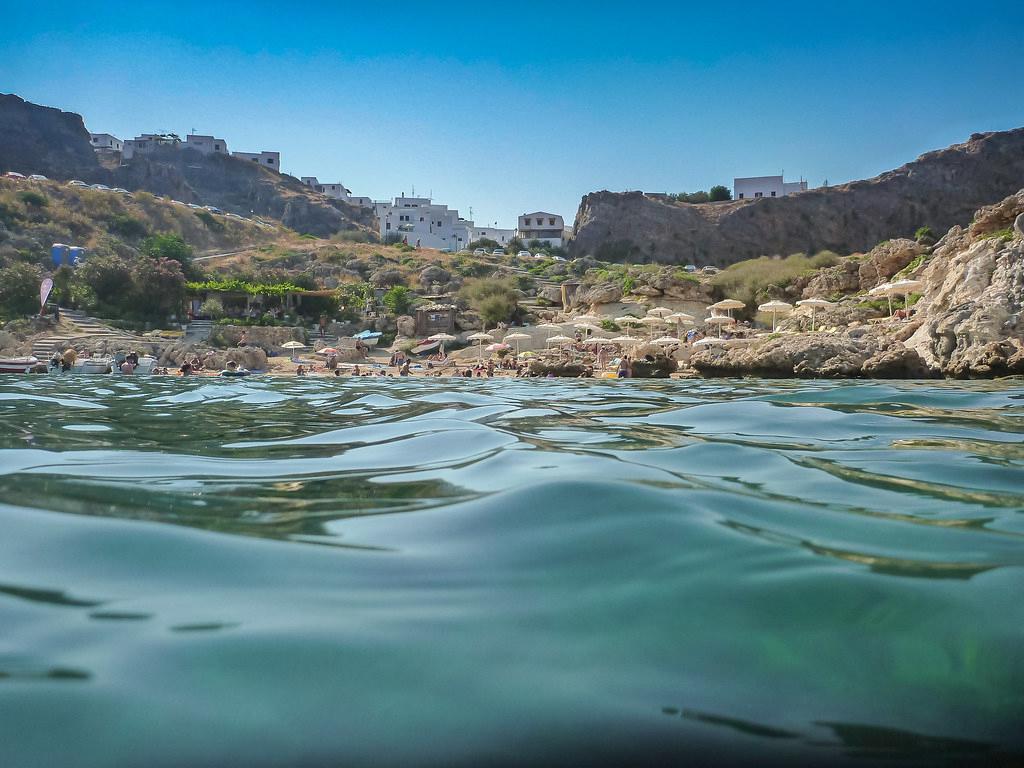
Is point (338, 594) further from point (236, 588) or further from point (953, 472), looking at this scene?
point (953, 472)

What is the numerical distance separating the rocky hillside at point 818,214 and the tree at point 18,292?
124ft

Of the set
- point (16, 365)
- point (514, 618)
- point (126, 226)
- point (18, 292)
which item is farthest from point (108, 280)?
point (514, 618)

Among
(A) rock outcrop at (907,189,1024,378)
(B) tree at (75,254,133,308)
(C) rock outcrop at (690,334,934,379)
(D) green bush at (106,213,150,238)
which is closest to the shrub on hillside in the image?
(A) rock outcrop at (907,189,1024,378)

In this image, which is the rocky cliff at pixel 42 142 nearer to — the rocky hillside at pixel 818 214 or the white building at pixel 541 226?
the white building at pixel 541 226

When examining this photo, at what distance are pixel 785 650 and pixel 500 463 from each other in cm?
141

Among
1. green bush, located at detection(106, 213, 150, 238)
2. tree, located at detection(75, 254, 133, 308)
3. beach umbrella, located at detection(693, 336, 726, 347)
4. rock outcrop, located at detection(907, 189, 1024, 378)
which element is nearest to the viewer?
rock outcrop, located at detection(907, 189, 1024, 378)

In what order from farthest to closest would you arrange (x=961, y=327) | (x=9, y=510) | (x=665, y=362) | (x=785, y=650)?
(x=665, y=362)
(x=961, y=327)
(x=9, y=510)
(x=785, y=650)

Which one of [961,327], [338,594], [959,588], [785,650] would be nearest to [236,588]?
[338,594]

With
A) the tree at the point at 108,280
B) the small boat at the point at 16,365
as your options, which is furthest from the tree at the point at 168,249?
the small boat at the point at 16,365

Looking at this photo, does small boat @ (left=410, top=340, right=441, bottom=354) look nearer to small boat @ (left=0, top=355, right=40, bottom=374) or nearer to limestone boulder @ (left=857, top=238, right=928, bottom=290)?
small boat @ (left=0, top=355, right=40, bottom=374)

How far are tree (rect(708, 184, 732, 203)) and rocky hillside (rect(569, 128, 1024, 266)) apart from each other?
584 centimetres

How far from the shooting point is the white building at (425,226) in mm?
71125

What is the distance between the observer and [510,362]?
2033cm

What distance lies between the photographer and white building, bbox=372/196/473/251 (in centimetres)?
7112
